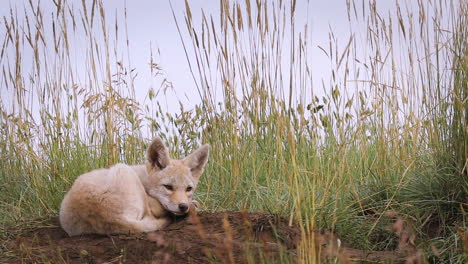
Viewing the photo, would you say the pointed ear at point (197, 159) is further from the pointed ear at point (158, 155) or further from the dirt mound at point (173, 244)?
the dirt mound at point (173, 244)

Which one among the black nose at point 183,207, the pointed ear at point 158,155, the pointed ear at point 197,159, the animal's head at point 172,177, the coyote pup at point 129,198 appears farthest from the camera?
the pointed ear at point 197,159

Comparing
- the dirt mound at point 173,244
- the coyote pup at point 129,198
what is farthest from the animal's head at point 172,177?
the dirt mound at point 173,244

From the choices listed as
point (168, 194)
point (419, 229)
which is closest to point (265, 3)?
point (168, 194)

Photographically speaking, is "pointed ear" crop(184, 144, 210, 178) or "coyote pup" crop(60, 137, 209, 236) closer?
"coyote pup" crop(60, 137, 209, 236)

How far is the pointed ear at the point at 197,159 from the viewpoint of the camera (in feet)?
14.9

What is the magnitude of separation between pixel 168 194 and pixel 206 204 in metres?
0.82

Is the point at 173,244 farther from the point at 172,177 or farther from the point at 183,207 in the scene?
the point at 172,177

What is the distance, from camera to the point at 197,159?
457cm

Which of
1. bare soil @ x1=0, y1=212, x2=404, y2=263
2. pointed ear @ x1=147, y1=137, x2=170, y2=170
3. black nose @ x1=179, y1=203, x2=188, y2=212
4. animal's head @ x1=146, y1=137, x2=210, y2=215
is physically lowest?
bare soil @ x1=0, y1=212, x2=404, y2=263

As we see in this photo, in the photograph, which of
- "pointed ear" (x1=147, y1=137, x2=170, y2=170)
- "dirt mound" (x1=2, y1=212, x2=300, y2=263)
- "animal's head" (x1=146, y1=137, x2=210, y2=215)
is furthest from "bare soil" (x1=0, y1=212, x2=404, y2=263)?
"pointed ear" (x1=147, y1=137, x2=170, y2=170)

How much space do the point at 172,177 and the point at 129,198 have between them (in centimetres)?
48

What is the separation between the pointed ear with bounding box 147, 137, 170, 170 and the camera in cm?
441

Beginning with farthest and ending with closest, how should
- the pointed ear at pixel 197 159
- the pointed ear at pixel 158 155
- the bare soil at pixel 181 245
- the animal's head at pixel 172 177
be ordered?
the pointed ear at pixel 197 159
the pointed ear at pixel 158 155
the animal's head at pixel 172 177
the bare soil at pixel 181 245

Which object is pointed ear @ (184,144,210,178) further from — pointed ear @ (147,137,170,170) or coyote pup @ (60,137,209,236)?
pointed ear @ (147,137,170,170)
